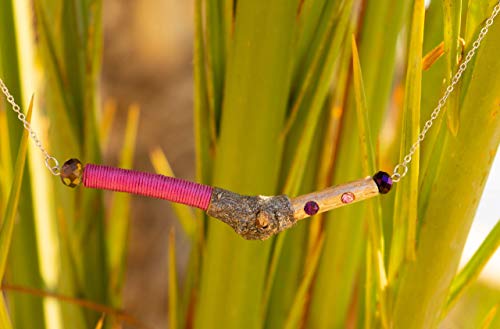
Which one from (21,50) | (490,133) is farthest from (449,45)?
(21,50)

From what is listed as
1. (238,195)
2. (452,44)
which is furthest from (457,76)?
(238,195)

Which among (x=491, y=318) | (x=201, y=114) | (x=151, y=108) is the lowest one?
(x=491, y=318)

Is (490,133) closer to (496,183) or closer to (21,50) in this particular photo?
(21,50)

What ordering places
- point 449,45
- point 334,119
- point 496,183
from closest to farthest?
point 449,45 < point 334,119 < point 496,183

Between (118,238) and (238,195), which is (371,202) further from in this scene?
(118,238)

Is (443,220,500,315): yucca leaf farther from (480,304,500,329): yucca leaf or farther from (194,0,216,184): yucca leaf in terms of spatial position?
(194,0,216,184): yucca leaf

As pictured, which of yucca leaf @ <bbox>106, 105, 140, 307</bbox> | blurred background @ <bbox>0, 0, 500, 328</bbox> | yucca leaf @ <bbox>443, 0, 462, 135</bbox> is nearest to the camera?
yucca leaf @ <bbox>443, 0, 462, 135</bbox>

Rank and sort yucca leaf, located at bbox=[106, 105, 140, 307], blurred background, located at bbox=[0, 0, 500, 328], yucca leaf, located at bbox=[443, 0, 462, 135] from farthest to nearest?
1. blurred background, located at bbox=[0, 0, 500, 328]
2. yucca leaf, located at bbox=[106, 105, 140, 307]
3. yucca leaf, located at bbox=[443, 0, 462, 135]

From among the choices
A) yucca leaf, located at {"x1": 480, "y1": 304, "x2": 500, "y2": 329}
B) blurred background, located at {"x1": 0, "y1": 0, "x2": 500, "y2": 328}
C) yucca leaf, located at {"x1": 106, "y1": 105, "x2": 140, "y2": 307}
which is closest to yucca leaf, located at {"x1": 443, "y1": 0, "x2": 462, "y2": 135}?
yucca leaf, located at {"x1": 480, "y1": 304, "x2": 500, "y2": 329}
